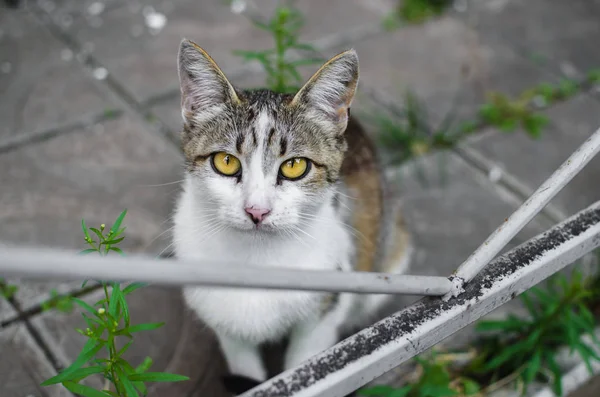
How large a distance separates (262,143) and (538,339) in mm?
1484

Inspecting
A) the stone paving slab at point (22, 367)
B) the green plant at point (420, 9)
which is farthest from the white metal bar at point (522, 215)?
the green plant at point (420, 9)

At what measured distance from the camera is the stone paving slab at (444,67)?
12.8ft

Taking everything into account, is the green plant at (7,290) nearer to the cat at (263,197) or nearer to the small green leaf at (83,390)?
the cat at (263,197)

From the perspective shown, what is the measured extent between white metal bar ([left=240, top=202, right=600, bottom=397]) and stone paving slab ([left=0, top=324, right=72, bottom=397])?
1.28 meters

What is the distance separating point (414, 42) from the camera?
14.2 feet

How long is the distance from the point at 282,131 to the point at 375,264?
944 millimetres

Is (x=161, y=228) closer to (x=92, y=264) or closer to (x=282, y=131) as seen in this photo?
(x=282, y=131)

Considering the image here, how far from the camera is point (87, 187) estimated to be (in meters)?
3.18

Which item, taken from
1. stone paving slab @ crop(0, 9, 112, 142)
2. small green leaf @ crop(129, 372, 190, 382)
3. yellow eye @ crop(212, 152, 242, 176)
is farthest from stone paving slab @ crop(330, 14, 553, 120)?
small green leaf @ crop(129, 372, 190, 382)

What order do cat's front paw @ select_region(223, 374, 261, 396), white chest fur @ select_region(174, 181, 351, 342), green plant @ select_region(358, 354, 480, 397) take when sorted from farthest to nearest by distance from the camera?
green plant @ select_region(358, 354, 480, 397) < cat's front paw @ select_region(223, 374, 261, 396) < white chest fur @ select_region(174, 181, 351, 342)

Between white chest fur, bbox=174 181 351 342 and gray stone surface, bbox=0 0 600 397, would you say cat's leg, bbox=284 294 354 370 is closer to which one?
white chest fur, bbox=174 181 351 342

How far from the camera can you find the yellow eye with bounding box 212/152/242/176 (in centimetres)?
190

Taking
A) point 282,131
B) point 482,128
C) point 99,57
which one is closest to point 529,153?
point 482,128

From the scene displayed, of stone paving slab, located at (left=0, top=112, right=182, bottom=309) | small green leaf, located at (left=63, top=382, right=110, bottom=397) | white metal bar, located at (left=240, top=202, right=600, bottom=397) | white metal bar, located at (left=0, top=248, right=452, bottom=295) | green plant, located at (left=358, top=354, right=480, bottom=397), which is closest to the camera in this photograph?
white metal bar, located at (left=0, top=248, right=452, bottom=295)
